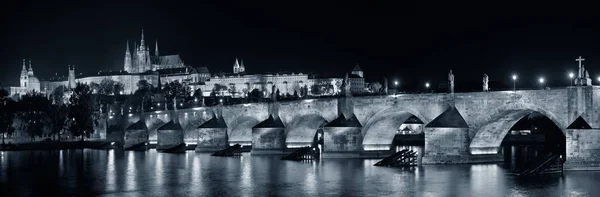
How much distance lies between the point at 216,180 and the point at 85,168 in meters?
16.3

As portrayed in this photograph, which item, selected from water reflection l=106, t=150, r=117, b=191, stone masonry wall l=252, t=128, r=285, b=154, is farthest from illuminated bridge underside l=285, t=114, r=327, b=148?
water reflection l=106, t=150, r=117, b=191

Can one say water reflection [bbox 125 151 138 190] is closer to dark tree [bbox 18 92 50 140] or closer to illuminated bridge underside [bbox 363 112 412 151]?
illuminated bridge underside [bbox 363 112 412 151]

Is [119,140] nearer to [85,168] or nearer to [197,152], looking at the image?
[197,152]

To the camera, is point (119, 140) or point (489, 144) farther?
point (119, 140)

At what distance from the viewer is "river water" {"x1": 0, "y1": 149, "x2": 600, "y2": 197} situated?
119ft

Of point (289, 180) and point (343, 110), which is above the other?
point (343, 110)

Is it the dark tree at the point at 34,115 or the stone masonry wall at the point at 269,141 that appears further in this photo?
the dark tree at the point at 34,115

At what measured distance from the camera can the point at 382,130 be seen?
2345 inches

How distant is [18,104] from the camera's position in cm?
10988

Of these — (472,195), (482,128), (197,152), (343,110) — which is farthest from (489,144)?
(197,152)

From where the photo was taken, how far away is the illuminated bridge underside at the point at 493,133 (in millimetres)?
48656

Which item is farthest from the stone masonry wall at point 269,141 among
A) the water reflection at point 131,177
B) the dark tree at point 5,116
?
the dark tree at point 5,116

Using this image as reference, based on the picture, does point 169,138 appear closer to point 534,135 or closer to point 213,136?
point 213,136

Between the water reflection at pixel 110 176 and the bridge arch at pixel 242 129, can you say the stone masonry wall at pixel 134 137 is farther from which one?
the water reflection at pixel 110 176
